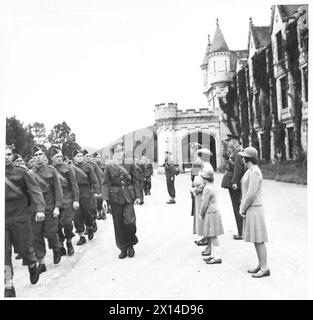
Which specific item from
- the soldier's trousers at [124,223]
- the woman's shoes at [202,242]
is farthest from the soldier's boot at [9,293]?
the woman's shoes at [202,242]

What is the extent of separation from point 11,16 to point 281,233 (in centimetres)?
538

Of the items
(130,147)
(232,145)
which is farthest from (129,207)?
(232,145)

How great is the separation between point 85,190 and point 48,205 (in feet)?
5.81

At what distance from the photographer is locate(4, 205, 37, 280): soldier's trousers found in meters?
4.11

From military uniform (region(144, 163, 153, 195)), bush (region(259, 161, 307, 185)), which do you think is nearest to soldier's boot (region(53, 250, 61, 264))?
bush (region(259, 161, 307, 185))

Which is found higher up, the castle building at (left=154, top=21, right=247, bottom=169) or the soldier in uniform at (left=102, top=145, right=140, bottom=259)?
the castle building at (left=154, top=21, right=247, bottom=169)

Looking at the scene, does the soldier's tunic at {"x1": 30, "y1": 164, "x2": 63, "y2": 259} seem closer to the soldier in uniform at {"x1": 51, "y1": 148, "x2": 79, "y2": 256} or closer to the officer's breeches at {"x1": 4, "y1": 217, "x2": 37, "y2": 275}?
the soldier in uniform at {"x1": 51, "y1": 148, "x2": 79, "y2": 256}

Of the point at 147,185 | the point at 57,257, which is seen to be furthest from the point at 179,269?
the point at 147,185

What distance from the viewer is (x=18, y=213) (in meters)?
4.25

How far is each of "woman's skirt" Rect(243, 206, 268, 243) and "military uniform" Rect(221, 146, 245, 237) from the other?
1.68 metres

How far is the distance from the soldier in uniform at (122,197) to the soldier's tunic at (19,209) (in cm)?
143

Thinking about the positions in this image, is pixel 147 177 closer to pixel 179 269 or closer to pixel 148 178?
pixel 148 178

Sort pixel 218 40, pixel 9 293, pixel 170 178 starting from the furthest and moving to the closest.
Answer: pixel 218 40 < pixel 170 178 < pixel 9 293

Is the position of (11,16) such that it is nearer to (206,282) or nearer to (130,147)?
(130,147)
